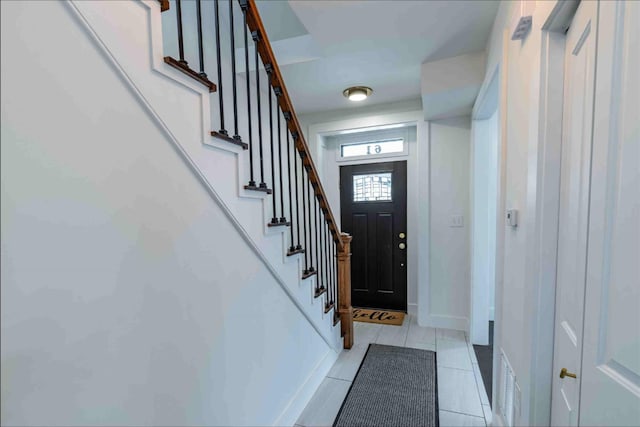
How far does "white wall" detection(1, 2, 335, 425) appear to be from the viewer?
0.56 metres

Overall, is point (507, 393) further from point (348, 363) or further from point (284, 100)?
point (284, 100)

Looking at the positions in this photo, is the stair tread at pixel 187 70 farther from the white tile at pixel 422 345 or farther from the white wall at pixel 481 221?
the white tile at pixel 422 345

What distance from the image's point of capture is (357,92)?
2.70 meters

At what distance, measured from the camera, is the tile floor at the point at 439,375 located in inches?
66.9

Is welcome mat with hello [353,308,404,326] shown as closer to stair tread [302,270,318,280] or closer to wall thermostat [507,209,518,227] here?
stair tread [302,270,318,280]

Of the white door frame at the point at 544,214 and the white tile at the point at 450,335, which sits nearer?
the white door frame at the point at 544,214

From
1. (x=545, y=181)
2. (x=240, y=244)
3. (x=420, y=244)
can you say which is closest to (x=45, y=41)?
(x=240, y=244)

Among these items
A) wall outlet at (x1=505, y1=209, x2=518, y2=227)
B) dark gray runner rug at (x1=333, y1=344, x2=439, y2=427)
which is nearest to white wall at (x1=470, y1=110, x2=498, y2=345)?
dark gray runner rug at (x1=333, y1=344, x2=439, y2=427)

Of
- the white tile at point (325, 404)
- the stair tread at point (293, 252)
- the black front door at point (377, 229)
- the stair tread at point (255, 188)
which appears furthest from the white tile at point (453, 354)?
the stair tread at point (255, 188)

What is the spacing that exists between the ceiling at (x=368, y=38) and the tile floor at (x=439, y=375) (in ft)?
8.17

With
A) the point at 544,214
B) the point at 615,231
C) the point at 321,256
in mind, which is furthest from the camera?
the point at 321,256

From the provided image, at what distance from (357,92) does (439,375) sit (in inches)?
102

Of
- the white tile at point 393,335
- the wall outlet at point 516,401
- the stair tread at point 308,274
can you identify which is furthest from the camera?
the white tile at point 393,335

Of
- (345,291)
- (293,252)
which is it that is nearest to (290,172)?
(293,252)
